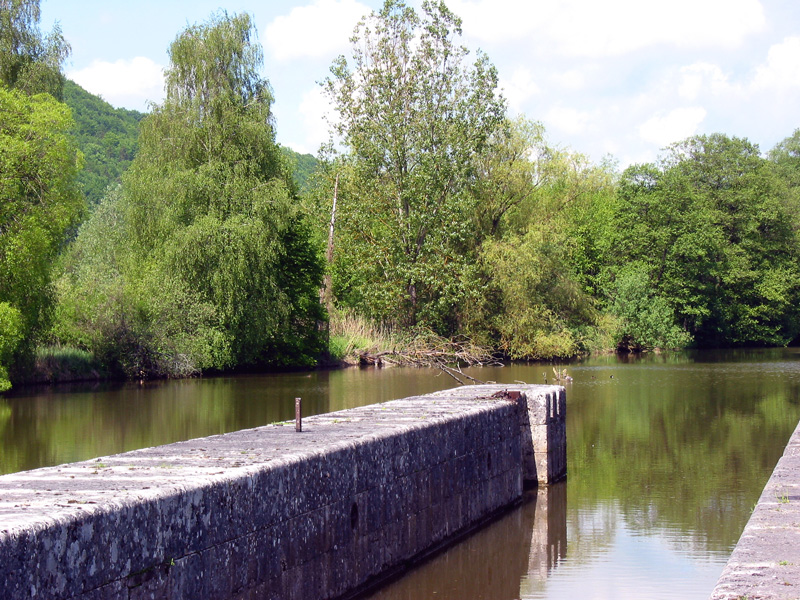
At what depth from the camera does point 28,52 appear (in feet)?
111

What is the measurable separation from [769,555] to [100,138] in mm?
102166

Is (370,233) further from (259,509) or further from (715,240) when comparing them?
(259,509)

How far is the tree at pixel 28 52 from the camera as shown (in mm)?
32719

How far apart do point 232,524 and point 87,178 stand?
91.5 m

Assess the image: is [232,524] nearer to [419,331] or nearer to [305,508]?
[305,508]

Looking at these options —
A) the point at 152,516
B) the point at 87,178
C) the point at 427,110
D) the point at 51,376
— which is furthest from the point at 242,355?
the point at 87,178

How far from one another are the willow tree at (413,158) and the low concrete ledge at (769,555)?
3543 centimetres

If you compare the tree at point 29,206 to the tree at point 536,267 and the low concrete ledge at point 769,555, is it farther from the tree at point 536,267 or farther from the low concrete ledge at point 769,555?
the low concrete ledge at point 769,555

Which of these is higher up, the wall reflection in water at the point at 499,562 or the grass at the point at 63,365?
the grass at the point at 63,365

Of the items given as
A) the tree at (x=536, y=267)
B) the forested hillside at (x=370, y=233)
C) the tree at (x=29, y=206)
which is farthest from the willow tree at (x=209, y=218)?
the tree at (x=536, y=267)

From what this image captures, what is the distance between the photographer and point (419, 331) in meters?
43.4

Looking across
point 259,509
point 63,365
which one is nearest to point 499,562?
point 259,509

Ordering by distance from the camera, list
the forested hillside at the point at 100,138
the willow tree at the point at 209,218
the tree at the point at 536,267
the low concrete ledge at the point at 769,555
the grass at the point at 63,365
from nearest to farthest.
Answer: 1. the low concrete ledge at the point at 769,555
2. the grass at the point at 63,365
3. the willow tree at the point at 209,218
4. the tree at the point at 536,267
5. the forested hillside at the point at 100,138

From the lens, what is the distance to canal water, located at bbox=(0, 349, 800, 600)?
9.63 m
